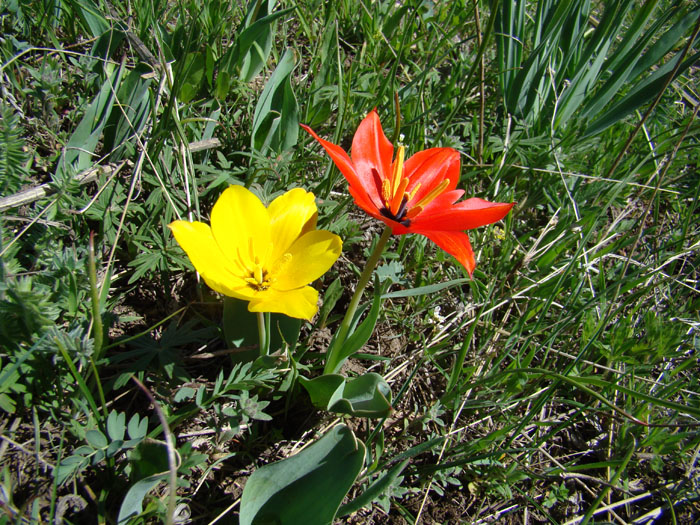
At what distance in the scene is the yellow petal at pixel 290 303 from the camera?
126cm

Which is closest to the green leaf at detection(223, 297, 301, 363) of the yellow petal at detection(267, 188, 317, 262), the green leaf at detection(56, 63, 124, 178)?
the yellow petal at detection(267, 188, 317, 262)

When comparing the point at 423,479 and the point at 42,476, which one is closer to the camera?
the point at 42,476

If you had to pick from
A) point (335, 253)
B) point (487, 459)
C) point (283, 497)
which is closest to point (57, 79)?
point (335, 253)

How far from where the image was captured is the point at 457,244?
53.3 inches

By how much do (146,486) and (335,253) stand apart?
0.74 metres

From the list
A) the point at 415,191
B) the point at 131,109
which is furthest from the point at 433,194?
the point at 131,109

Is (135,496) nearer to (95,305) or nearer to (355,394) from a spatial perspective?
(95,305)

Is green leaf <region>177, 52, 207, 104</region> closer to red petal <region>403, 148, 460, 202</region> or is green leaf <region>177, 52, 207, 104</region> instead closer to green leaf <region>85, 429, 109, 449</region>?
red petal <region>403, 148, 460, 202</region>

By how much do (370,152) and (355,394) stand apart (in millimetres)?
726

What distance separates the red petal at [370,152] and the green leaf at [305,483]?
0.72 meters

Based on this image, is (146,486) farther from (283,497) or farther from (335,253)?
(335,253)

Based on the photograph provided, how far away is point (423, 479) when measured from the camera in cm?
178

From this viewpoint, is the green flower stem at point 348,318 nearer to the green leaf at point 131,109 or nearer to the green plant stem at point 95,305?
the green plant stem at point 95,305

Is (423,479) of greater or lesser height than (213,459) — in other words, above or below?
below
